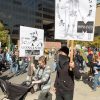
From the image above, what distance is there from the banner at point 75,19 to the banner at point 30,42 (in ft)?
12.5

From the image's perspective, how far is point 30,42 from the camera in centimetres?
1001

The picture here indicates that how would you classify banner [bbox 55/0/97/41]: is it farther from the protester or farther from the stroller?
the stroller

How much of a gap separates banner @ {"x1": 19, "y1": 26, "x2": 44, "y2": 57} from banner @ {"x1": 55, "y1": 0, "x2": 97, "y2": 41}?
12.5 feet

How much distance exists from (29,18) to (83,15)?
78043 mm

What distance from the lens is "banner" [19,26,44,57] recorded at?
32.3ft

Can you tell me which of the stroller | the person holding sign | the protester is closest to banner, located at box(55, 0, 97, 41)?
the person holding sign

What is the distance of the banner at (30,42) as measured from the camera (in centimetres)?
984

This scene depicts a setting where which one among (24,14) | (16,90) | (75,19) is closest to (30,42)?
(16,90)

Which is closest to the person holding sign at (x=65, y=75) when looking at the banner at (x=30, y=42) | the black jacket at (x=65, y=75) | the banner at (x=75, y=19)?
the black jacket at (x=65, y=75)

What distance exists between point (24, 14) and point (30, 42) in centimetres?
7301

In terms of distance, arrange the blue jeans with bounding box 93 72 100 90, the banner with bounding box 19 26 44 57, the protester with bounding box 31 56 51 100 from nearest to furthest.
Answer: the protester with bounding box 31 56 51 100
the banner with bounding box 19 26 44 57
the blue jeans with bounding box 93 72 100 90

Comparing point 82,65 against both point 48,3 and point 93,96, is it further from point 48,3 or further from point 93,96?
point 48,3

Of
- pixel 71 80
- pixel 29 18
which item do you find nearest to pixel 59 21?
pixel 71 80

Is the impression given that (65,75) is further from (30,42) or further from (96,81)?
(96,81)
